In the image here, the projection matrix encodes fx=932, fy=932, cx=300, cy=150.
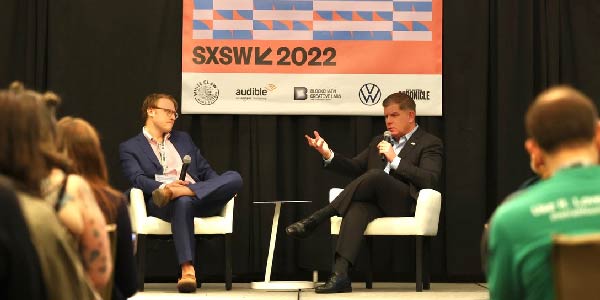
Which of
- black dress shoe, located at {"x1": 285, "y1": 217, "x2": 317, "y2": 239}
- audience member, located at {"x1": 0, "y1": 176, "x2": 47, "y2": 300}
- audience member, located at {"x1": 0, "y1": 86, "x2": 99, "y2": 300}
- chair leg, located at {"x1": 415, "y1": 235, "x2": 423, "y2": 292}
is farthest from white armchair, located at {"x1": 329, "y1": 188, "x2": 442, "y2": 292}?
audience member, located at {"x1": 0, "y1": 176, "x2": 47, "y2": 300}

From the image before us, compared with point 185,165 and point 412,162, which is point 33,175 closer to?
point 185,165

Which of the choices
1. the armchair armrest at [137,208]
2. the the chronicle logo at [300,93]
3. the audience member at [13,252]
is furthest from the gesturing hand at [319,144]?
the audience member at [13,252]

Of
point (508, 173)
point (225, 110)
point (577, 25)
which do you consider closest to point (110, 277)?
point (225, 110)

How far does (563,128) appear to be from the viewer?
1740 mm

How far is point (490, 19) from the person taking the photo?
641 cm

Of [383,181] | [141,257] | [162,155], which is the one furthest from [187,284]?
[383,181]

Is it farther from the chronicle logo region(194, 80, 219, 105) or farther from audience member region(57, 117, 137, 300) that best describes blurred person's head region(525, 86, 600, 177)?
the chronicle logo region(194, 80, 219, 105)

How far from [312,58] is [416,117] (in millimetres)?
817

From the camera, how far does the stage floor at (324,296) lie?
16.7 feet

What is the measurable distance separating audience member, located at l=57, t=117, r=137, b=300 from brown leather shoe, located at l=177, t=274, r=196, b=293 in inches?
105

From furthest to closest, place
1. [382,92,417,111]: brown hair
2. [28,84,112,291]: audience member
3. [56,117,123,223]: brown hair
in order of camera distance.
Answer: [382,92,417,111]: brown hair → [56,117,123,223]: brown hair → [28,84,112,291]: audience member

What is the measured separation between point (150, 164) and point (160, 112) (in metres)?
0.33

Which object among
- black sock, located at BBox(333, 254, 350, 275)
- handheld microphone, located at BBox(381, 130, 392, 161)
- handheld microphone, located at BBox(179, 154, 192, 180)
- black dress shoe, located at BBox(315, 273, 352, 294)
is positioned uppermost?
handheld microphone, located at BBox(381, 130, 392, 161)

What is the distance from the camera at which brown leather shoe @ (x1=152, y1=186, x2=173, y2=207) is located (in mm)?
5383
